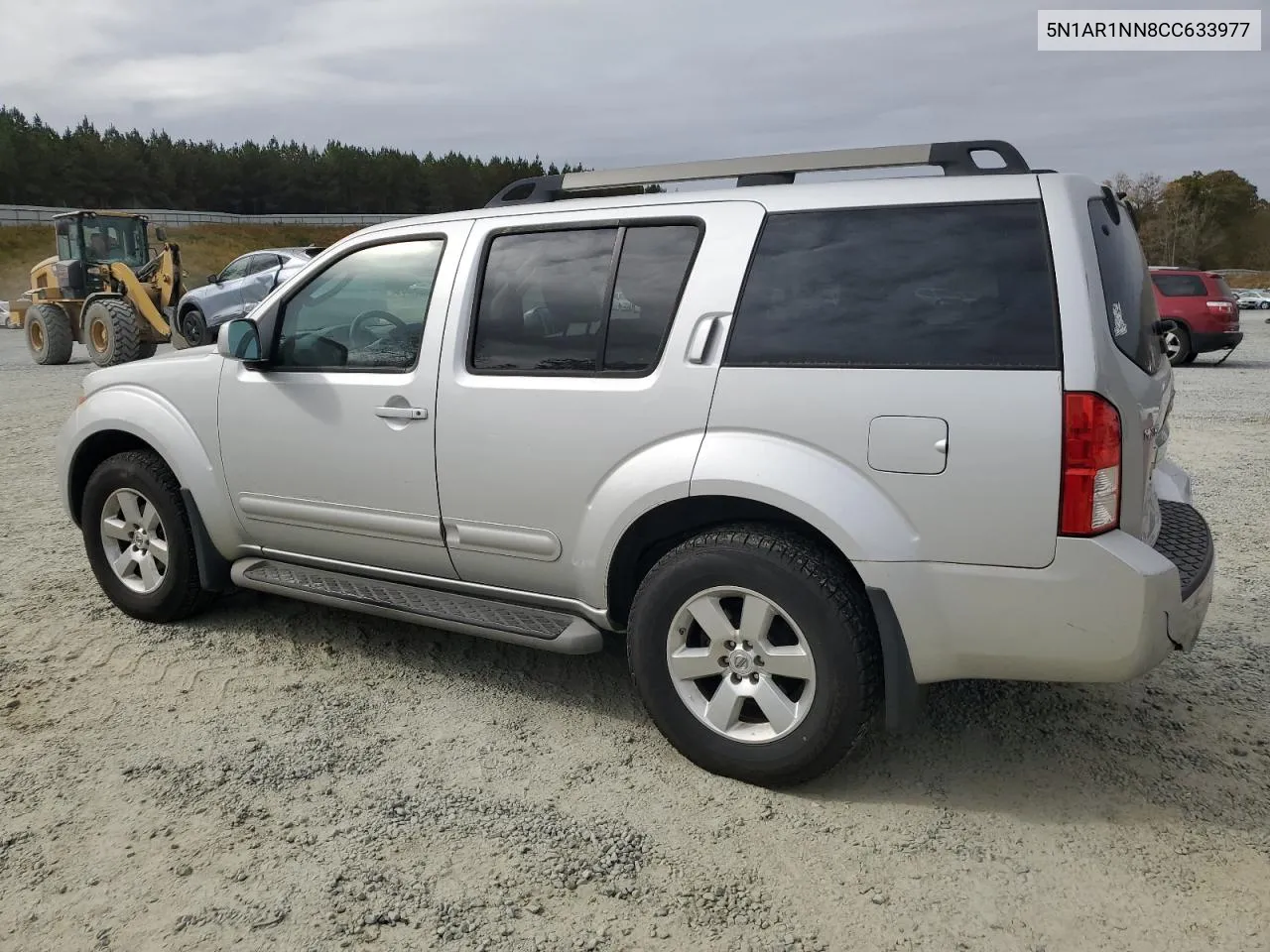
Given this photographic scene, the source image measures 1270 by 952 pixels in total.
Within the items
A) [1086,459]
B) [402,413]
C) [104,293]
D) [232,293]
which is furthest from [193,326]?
[1086,459]

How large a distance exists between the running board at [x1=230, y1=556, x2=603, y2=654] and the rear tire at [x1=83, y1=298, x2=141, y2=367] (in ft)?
46.4

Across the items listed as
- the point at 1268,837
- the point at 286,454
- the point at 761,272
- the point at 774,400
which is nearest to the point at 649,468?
the point at 774,400

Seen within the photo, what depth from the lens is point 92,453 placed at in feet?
15.7

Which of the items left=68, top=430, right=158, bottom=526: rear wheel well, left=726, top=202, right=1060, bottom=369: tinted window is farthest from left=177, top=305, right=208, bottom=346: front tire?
left=726, top=202, right=1060, bottom=369: tinted window

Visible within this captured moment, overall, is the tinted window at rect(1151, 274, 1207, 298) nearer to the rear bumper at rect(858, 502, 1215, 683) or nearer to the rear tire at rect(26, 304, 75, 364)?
the rear bumper at rect(858, 502, 1215, 683)

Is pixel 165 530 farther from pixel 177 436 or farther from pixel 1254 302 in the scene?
pixel 1254 302

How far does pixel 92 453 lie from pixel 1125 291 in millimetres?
4413

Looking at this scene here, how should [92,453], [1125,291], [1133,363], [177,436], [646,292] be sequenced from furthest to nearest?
[92,453] → [177,436] → [646,292] → [1125,291] → [1133,363]

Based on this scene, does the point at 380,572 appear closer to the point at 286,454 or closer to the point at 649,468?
Answer: the point at 286,454

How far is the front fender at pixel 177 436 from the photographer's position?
4293mm

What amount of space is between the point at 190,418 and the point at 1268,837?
13.6 feet

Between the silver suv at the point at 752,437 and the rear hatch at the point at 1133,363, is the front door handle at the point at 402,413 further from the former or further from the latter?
the rear hatch at the point at 1133,363

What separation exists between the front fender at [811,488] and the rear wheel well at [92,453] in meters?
2.89

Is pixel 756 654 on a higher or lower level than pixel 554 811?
higher
